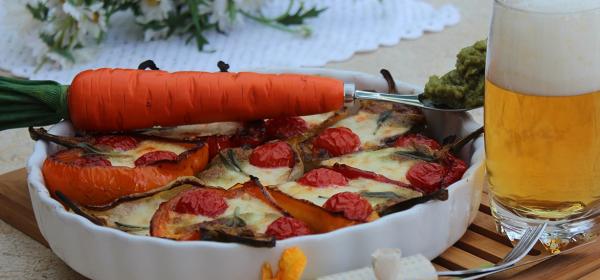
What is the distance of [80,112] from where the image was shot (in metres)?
1.36

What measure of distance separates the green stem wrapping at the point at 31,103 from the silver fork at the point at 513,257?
25.1 inches

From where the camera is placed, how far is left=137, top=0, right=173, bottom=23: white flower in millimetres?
2150

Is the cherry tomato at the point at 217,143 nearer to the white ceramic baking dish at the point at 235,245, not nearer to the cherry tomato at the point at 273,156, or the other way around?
the cherry tomato at the point at 273,156

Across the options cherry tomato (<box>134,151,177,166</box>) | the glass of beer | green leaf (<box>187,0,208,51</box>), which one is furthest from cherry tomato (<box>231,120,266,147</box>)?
green leaf (<box>187,0,208,51</box>)

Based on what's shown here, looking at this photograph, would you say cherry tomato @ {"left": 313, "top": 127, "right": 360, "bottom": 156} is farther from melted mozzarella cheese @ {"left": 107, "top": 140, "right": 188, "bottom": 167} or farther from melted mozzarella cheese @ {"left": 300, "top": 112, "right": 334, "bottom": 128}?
melted mozzarella cheese @ {"left": 107, "top": 140, "right": 188, "bottom": 167}

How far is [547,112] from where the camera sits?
1087 millimetres

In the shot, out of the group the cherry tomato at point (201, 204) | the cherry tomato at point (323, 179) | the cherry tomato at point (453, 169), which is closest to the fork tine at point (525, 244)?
the cherry tomato at point (453, 169)

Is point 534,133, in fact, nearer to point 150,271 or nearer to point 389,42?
point 150,271

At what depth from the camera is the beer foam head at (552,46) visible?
1.07 meters

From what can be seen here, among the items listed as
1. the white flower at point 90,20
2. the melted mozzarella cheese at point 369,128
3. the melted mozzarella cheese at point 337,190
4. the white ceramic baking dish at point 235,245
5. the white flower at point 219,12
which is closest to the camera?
the white ceramic baking dish at point 235,245

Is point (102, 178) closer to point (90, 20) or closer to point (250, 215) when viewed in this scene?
point (250, 215)

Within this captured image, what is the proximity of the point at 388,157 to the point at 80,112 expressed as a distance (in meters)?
0.45

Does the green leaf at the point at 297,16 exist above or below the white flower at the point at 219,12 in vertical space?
below

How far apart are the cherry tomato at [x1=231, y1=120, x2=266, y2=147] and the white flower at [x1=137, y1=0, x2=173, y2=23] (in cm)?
84
